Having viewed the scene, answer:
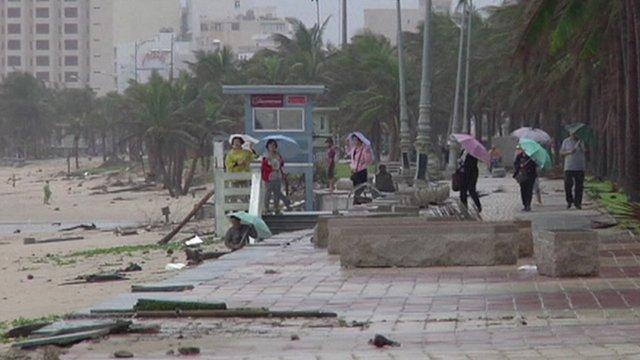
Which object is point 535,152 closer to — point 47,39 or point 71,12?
point 47,39

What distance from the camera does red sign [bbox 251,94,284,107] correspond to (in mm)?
35281

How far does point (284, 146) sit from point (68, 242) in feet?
24.0

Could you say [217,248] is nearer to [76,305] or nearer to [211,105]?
[76,305]

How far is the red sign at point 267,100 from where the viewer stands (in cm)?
3528

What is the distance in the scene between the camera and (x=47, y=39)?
194 meters

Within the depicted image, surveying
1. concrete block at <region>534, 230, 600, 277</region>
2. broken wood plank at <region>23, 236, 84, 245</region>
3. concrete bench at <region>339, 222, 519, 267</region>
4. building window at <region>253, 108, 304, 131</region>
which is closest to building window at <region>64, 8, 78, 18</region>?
broken wood plank at <region>23, 236, 84, 245</region>

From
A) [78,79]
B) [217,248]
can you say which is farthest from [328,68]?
[78,79]

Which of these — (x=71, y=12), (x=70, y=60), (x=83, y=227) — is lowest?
(x=83, y=227)

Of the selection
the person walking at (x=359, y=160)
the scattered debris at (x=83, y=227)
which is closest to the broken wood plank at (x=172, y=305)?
the person walking at (x=359, y=160)

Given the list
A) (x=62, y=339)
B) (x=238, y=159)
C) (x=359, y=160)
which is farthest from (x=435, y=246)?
(x=359, y=160)

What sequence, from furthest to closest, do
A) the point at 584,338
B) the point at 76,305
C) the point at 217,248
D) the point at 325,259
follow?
1. the point at 217,248
2. the point at 325,259
3. the point at 76,305
4. the point at 584,338

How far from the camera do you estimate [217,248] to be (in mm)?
26344

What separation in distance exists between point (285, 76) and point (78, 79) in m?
111

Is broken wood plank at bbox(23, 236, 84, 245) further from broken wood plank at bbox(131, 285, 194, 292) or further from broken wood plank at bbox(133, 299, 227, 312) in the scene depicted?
broken wood plank at bbox(133, 299, 227, 312)
